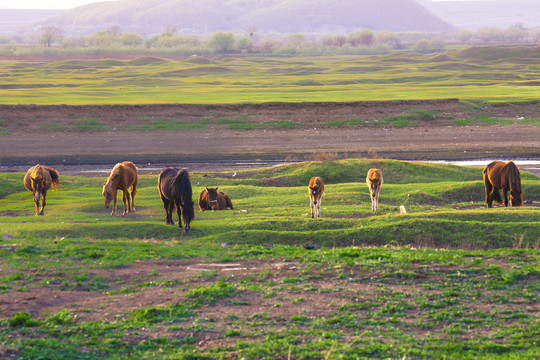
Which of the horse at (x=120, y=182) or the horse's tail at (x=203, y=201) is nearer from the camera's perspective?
the horse at (x=120, y=182)

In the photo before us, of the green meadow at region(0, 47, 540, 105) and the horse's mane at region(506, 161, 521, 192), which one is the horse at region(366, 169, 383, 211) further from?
the green meadow at region(0, 47, 540, 105)

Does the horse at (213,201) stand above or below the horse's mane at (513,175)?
below

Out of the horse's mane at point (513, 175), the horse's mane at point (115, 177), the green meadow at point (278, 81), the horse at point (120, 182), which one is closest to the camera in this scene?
the horse's mane at point (513, 175)

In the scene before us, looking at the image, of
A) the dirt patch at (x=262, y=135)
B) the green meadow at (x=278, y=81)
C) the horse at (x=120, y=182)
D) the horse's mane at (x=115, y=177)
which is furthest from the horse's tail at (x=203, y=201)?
the green meadow at (x=278, y=81)

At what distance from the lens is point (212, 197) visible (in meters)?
23.0

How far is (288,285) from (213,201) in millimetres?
11407

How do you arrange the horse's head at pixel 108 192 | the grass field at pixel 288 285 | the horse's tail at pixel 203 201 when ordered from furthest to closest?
the horse's tail at pixel 203 201, the horse's head at pixel 108 192, the grass field at pixel 288 285

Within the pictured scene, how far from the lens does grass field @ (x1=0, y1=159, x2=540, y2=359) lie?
29.5ft

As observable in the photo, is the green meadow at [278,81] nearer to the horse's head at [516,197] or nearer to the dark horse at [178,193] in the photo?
the dark horse at [178,193]

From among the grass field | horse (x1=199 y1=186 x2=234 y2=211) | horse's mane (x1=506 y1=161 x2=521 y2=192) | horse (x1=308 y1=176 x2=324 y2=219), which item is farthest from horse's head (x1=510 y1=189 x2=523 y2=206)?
horse (x1=199 y1=186 x2=234 y2=211)

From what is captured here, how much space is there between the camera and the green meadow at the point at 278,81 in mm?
64562

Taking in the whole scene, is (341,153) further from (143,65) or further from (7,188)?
(143,65)

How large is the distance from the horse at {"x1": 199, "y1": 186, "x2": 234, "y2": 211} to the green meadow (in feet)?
117

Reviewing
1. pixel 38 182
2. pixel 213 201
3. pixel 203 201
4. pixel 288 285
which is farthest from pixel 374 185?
pixel 38 182
